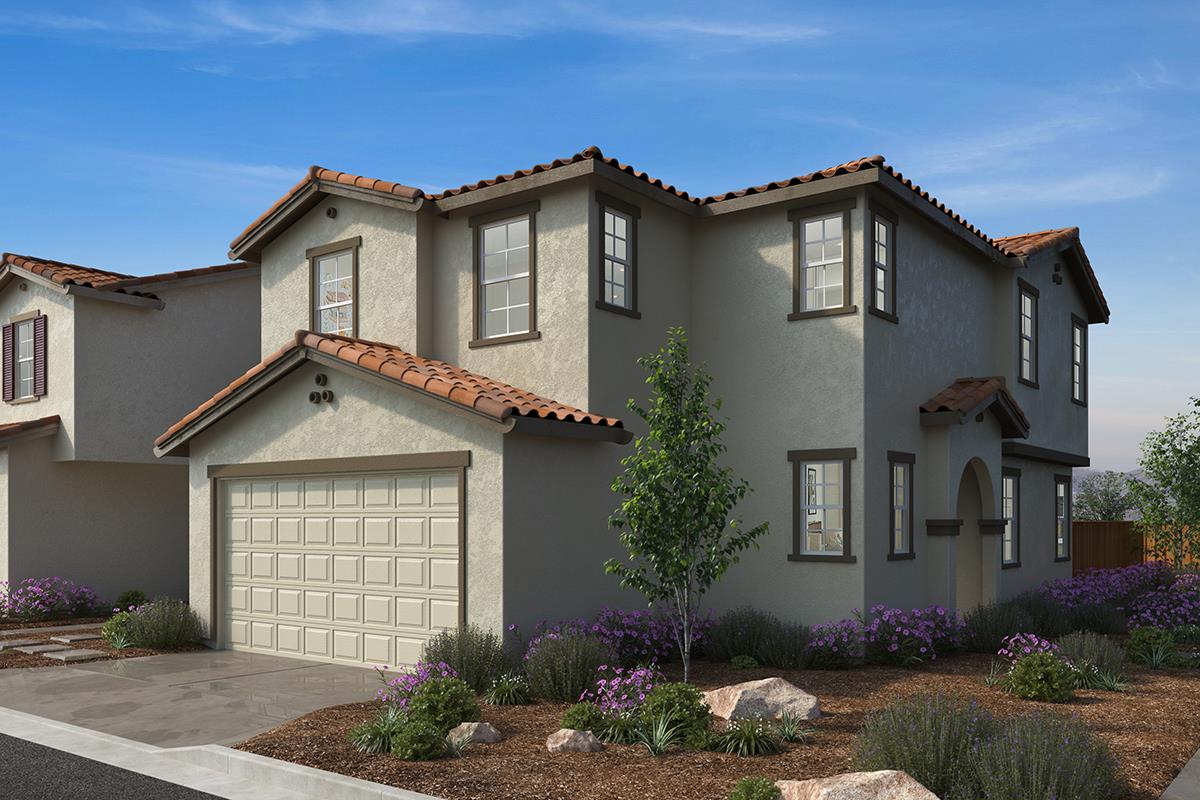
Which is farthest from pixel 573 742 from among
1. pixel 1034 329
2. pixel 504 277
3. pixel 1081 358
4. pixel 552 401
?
pixel 1081 358

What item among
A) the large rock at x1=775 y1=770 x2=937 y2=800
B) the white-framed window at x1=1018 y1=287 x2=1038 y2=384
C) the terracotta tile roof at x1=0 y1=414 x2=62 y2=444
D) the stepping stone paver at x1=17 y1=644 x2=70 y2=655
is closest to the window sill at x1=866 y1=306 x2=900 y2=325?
the white-framed window at x1=1018 y1=287 x2=1038 y2=384

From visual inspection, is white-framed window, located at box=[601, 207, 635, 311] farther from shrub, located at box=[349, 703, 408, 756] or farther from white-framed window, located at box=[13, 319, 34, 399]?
white-framed window, located at box=[13, 319, 34, 399]

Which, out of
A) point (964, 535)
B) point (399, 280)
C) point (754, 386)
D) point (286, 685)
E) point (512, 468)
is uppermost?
point (399, 280)

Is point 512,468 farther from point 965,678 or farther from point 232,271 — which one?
point 232,271

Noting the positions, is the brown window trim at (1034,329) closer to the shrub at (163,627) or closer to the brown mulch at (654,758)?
the brown mulch at (654,758)

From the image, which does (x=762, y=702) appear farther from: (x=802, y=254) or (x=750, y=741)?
(x=802, y=254)

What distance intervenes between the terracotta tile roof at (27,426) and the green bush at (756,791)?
56.0 ft

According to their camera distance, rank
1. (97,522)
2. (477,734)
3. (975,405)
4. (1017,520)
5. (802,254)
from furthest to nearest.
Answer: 1. (97,522)
2. (1017,520)
3. (975,405)
4. (802,254)
5. (477,734)

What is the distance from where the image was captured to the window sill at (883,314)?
14938 millimetres

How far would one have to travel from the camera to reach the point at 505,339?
15.4 meters

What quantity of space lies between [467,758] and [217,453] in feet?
29.2

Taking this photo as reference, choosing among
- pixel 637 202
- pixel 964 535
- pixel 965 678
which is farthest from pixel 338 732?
pixel 964 535

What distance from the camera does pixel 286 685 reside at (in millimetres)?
12664

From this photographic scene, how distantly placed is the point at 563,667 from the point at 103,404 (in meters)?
13.4
